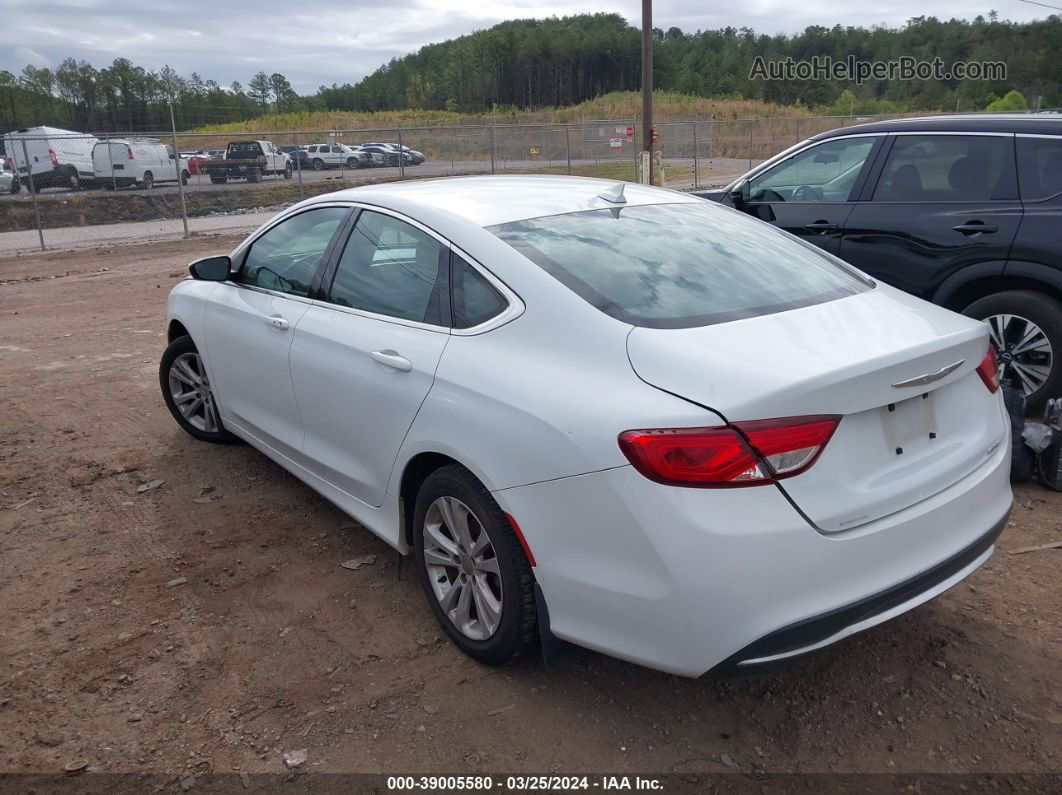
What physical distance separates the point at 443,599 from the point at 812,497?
1461 mm

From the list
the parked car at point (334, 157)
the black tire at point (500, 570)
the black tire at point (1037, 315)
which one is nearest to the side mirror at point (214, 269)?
the black tire at point (500, 570)

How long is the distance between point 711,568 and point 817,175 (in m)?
4.84

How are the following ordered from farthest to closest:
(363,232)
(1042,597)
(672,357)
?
(363,232) → (1042,597) → (672,357)

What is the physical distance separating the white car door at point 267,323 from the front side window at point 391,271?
8.8 inches

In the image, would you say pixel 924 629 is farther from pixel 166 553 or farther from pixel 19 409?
pixel 19 409

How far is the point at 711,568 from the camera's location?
2275mm

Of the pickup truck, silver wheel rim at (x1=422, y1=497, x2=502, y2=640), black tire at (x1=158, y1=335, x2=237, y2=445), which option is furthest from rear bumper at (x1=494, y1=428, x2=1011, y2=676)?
the pickup truck

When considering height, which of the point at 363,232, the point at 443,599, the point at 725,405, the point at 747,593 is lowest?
the point at 443,599

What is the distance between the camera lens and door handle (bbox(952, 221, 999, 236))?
206 inches

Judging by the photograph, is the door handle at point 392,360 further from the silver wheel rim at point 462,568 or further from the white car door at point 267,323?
the white car door at point 267,323

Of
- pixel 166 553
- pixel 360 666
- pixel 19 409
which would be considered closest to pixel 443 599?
Result: pixel 360 666

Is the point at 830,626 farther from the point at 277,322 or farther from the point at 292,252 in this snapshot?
the point at 292,252

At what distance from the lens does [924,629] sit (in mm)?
3242

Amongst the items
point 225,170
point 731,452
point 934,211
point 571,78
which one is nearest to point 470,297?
point 731,452
